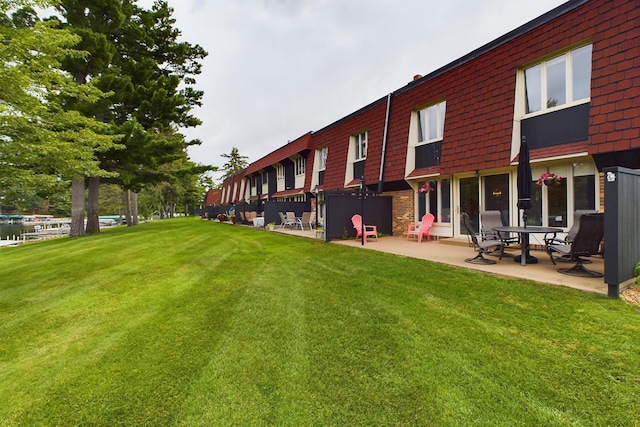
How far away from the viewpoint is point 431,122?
36.8 ft

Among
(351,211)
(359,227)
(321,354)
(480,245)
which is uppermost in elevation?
(351,211)

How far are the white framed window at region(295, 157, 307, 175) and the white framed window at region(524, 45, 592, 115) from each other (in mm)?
13924

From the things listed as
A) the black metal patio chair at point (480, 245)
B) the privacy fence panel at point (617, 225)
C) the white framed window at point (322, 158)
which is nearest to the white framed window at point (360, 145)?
the white framed window at point (322, 158)

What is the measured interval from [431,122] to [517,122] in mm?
Answer: 3233

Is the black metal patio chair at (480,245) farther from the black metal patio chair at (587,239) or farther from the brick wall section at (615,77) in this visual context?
the brick wall section at (615,77)

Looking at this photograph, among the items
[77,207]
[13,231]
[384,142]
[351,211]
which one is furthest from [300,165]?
[13,231]

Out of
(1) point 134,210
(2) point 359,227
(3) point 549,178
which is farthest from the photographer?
(1) point 134,210

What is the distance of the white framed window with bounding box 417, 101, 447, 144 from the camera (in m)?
10.8

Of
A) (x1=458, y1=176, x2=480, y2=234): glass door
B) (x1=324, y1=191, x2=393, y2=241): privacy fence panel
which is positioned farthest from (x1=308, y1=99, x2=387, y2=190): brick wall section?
(x1=458, y1=176, x2=480, y2=234): glass door

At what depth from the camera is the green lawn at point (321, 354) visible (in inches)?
81.5

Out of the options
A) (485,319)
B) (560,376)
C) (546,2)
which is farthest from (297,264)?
(546,2)

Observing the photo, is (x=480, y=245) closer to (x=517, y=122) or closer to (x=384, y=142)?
(x=517, y=122)

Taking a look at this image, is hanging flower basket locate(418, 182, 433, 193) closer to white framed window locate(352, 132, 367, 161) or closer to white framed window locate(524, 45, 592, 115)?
white framed window locate(524, 45, 592, 115)

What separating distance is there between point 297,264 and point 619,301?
5.37m
